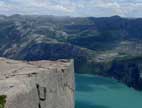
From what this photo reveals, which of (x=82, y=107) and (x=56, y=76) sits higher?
(x=56, y=76)

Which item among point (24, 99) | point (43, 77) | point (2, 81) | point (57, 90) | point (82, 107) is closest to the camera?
point (24, 99)

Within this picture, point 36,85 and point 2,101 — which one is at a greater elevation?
point 2,101

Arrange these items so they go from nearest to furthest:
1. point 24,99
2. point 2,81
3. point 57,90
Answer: point 24,99
point 2,81
point 57,90

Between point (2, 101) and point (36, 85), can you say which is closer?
point (2, 101)

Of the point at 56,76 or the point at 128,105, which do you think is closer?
the point at 56,76

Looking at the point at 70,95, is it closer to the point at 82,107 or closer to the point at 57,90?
the point at 57,90

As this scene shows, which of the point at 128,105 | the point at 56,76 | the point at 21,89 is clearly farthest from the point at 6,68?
the point at 128,105

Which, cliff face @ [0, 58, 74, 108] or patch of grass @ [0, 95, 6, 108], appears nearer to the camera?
patch of grass @ [0, 95, 6, 108]

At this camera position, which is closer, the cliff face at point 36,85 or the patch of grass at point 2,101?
the patch of grass at point 2,101
